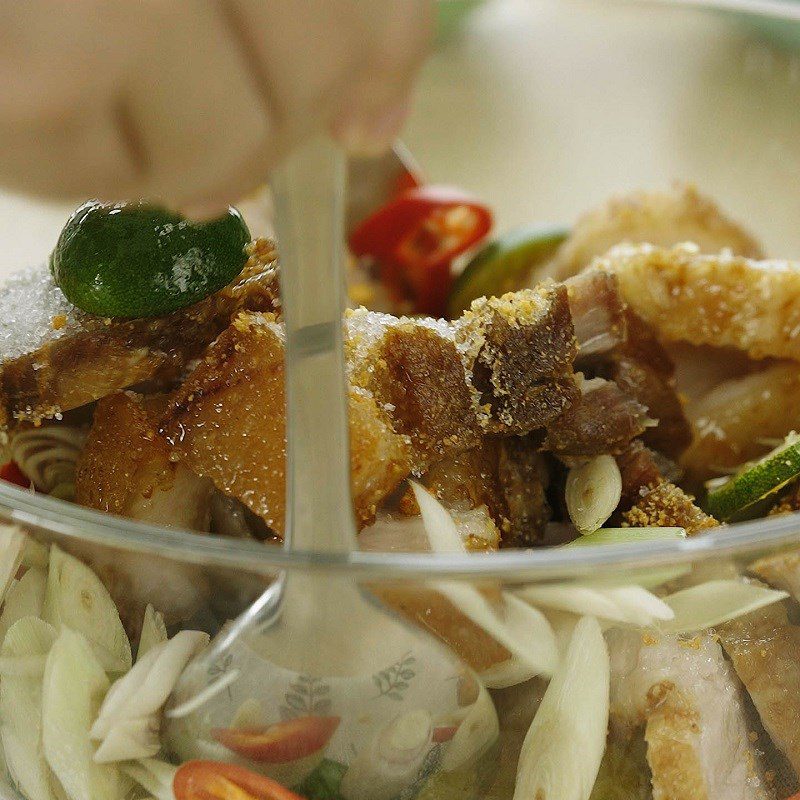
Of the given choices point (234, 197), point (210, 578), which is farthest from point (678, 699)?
point (234, 197)

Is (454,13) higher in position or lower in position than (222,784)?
higher

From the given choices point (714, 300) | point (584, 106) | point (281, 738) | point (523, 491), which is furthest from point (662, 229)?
point (281, 738)

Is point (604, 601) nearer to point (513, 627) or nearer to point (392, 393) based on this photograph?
point (513, 627)

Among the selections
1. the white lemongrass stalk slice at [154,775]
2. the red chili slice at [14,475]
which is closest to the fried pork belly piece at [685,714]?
the white lemongrass stalk slice at [154,775]

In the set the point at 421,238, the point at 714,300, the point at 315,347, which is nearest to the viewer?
the point at 315,347

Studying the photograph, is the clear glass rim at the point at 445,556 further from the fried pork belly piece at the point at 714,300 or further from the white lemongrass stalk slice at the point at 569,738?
the fried pork belly piece at the point at 714,300

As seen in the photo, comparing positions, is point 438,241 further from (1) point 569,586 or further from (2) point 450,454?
(1) point 569,586
